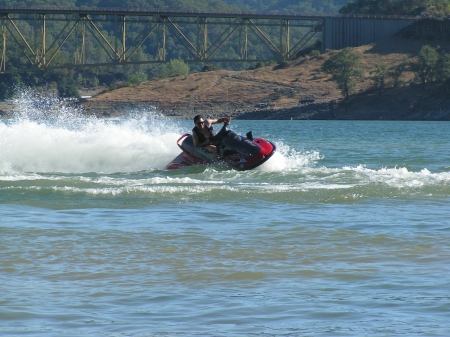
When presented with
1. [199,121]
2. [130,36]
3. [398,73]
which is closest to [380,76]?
[398,73]

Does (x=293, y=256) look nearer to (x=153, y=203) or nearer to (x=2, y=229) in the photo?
(x=2, y=229)

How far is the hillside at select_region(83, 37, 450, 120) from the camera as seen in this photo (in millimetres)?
77188

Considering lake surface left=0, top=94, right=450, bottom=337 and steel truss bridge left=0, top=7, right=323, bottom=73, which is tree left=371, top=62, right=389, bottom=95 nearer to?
steel truss bridge left=0, top=7, right=323, bottom=73

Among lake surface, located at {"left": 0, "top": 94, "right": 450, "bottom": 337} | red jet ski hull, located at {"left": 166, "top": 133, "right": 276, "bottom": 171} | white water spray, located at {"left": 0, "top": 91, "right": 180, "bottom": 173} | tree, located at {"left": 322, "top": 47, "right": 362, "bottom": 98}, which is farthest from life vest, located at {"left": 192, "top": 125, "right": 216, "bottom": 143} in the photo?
tree, located at {"left": 322, "top": 47, "right": 362, "bottom": 98}

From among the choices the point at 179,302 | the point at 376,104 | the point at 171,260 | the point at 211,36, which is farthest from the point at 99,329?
the point at 211,36

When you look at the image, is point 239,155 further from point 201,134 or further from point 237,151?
point 201,134

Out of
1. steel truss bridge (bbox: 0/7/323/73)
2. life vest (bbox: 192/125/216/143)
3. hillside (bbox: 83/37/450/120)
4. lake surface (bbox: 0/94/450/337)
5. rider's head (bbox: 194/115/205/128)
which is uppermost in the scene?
steel truss bridge (bbox: 0/7/323/73)

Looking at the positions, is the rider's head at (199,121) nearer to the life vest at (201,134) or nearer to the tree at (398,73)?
the life vest at (201,134)

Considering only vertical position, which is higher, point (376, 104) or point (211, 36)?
point (211, 36)

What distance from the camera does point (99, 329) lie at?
6.93 metres

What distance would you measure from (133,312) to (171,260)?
219 centimetres

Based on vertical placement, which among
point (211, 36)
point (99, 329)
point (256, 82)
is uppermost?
point (211, 36)

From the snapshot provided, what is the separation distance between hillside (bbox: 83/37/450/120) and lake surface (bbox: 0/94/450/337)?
5968 centimetres

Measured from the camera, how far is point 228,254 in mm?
9852
